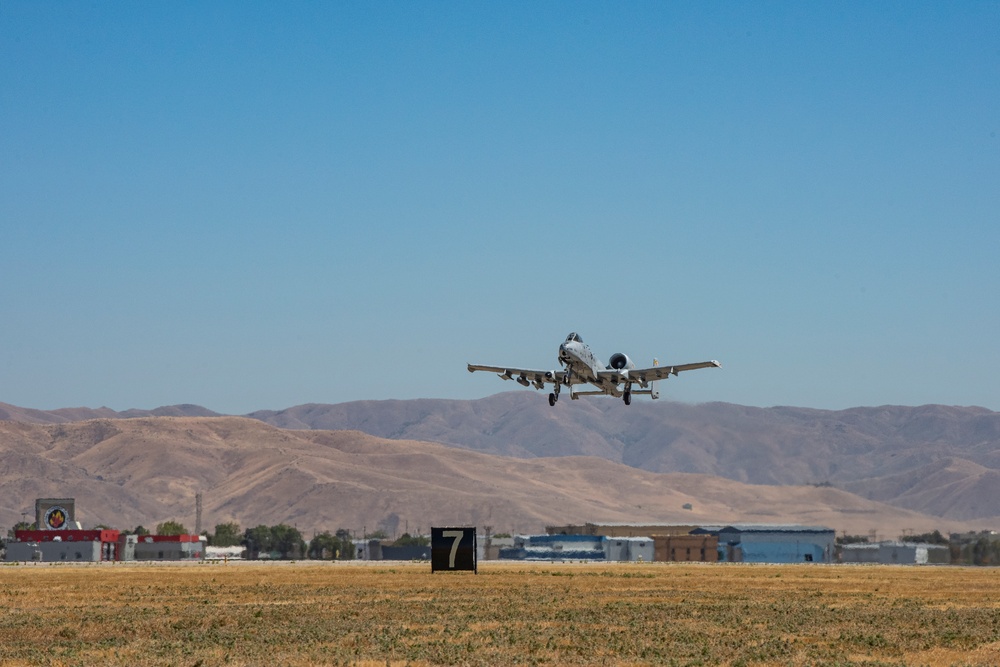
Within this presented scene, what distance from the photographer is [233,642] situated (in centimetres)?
4572

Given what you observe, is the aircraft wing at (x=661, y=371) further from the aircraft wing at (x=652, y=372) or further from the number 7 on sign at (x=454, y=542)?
the number 7 on sign at (x=454, y=542)

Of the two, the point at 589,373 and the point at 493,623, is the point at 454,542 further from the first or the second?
the point at 493,623

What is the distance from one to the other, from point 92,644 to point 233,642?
494cm

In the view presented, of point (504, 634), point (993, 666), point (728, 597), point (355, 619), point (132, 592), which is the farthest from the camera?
point (132, 592)

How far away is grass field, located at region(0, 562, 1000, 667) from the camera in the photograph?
42.0 metres

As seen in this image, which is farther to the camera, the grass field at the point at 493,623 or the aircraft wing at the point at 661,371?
the aircraft wing at the point at 661,371

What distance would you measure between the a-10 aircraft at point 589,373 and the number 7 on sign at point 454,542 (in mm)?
12270

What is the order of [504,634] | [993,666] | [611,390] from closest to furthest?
[993,666], [504,634], [611,390]

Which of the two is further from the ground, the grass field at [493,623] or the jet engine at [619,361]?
the jet engine at [619,361]

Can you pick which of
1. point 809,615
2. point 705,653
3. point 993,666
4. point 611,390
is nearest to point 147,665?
point 705,653

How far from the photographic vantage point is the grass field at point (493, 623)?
42000 millimetres

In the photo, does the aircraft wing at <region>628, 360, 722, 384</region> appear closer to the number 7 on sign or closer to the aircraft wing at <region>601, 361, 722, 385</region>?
the aircraft wing at <region>601, 361, 722, 385</region>

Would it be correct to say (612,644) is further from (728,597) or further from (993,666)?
(728,597)

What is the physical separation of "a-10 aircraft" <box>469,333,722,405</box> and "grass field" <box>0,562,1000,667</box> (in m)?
13.2
